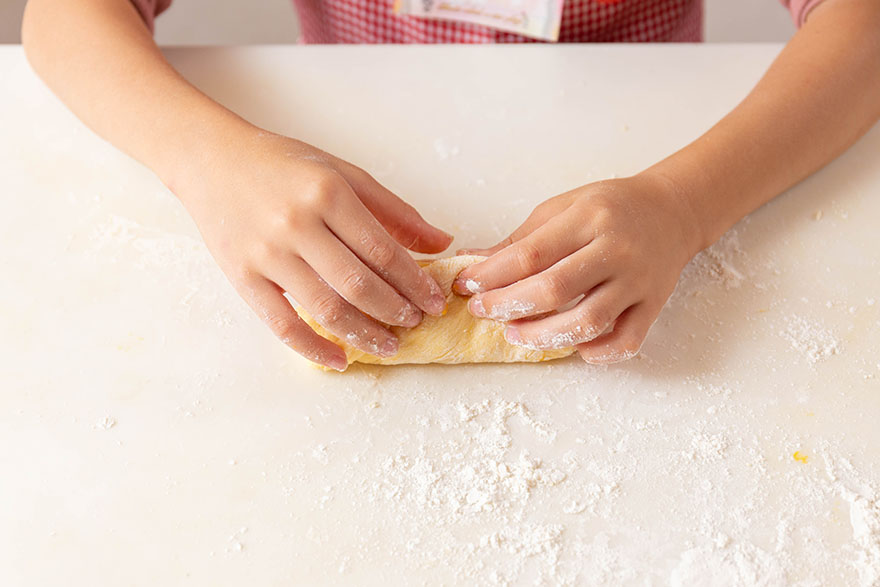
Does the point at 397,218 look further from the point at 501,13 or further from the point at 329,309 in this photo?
the point at 501,13

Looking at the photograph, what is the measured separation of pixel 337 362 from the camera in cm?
76

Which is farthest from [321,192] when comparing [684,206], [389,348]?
[684,206]

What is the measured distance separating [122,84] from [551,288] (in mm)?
561

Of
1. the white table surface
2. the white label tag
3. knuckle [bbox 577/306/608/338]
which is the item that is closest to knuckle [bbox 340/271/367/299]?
the white table surface

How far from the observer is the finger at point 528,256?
761mm

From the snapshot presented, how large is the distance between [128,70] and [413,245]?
1.35ft

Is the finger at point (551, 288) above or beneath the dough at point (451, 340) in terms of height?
above

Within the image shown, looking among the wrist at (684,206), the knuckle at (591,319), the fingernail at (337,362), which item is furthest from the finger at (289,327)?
the wrist at (684,206)

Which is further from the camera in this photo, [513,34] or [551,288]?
[513,34]

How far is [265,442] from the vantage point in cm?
73

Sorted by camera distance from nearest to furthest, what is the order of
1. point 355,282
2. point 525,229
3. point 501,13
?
point 355,282 → point 525,229 → point 501,13

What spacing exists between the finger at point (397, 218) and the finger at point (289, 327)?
0.13 metres

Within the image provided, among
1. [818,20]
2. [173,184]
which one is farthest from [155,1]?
[818,20]

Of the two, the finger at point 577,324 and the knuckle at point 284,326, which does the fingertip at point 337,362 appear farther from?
the finger at point 577,324
